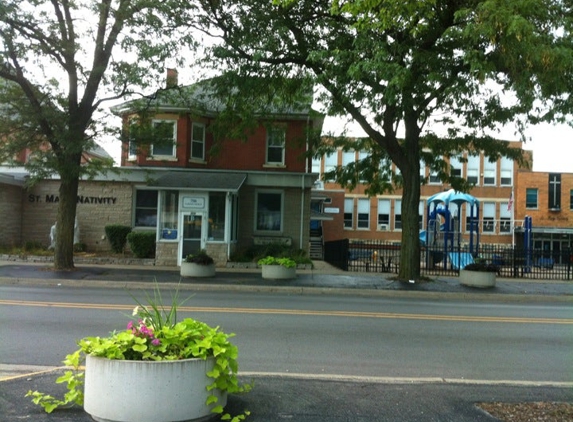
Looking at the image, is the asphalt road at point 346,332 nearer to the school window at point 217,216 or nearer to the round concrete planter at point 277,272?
the round concrete planter at point 277,272

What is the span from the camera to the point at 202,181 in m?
22.9

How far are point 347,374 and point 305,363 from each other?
71 centimetres

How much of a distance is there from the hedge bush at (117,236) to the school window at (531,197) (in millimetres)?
36774

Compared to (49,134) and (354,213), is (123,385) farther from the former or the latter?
(354,213)

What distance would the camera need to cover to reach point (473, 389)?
5.71 meters

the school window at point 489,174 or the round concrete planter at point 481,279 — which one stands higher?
the school window at point 489,174

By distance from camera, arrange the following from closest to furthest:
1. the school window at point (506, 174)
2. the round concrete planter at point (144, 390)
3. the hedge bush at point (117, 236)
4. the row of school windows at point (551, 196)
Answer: the round concrete planter at point (144, 390)
the hedge bush at point (117, 236)
the row of school windows at point (551, 196)
the school window at point (506, 174)

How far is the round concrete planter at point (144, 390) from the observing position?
169 inches

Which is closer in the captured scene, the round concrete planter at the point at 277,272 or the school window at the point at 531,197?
the round concrete planter at the point at 277,272

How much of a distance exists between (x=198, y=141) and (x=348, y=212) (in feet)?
93.6

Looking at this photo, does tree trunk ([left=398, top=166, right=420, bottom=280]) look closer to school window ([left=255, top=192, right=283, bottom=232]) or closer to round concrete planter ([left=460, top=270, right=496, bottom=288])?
round concrete planter ([left=460, top=270, right=496, bottom=288])

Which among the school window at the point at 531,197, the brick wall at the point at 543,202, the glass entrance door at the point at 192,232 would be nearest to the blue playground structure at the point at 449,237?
the glass entrance door at the point at 192,232

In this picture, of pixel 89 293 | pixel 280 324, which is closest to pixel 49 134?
pixel 89 293

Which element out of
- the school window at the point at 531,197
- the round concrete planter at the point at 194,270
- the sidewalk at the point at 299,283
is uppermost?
the school window at the point at 531,197
